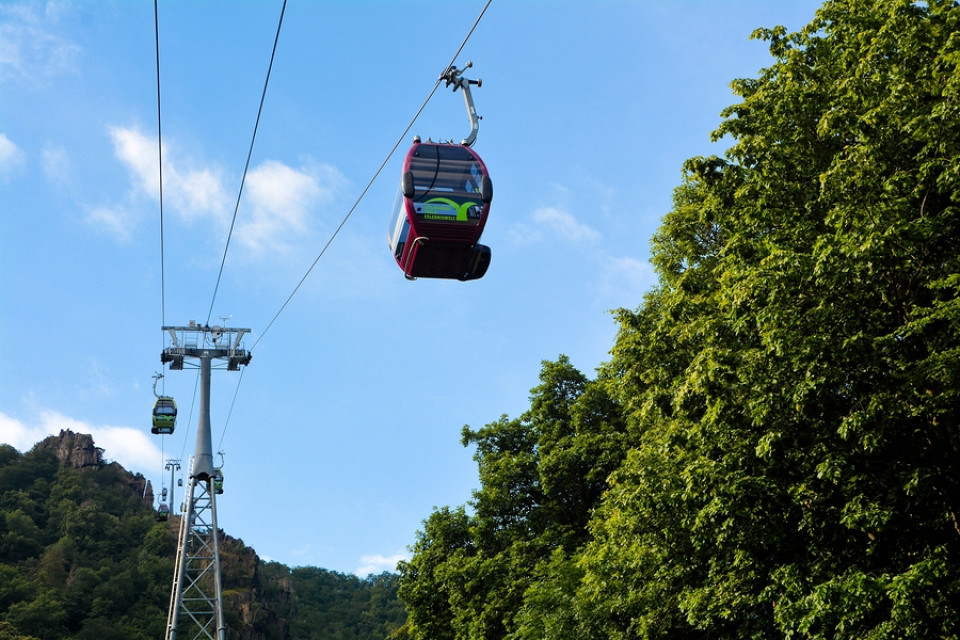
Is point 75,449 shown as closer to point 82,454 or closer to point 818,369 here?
point 82,454

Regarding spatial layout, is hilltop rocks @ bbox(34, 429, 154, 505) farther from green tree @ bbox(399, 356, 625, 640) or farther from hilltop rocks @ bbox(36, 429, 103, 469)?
green tree @ bbox(399, 356, 625, 640)

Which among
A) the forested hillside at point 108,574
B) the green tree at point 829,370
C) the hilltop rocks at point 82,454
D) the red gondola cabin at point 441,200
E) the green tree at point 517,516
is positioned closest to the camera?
the green tree at point 829,370

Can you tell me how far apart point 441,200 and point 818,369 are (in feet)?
21.9

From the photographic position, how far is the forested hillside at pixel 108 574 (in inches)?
3120

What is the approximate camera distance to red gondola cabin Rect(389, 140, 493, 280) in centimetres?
1644

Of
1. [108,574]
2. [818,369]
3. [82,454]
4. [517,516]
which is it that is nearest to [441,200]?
[818,369]

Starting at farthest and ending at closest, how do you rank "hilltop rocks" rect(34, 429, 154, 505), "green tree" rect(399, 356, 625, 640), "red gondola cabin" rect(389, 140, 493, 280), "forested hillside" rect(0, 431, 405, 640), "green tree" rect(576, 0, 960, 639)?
"hilltop rocks" rect(34, 429, 154, 505) < "forested hillside" rect(0, 431, 405, 640) < "green tree" rect(399, 356, 625, 640) < "red gondola cabin" rect(389, 140, 493, 280) < "green tree" rect(576, 0, 960, 639)

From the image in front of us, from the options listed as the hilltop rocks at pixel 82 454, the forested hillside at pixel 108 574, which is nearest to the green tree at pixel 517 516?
the forested hillside at pixel 108 574

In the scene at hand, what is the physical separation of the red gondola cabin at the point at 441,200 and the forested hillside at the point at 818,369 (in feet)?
15.1

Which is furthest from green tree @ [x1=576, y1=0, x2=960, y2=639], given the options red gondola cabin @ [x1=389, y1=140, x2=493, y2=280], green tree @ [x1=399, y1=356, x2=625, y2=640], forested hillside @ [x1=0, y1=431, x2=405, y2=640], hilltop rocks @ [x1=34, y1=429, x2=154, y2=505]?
hilltop rocks @ [x1=34, y1=429, x2=154, y2=505]

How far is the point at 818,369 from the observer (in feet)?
51.5

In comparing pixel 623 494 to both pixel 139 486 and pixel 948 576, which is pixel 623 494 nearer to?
pixel 948 576

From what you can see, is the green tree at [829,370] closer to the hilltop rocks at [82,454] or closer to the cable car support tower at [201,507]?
the cable car support tower at [201,507]

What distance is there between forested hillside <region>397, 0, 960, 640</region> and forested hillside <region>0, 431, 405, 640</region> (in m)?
61.1
